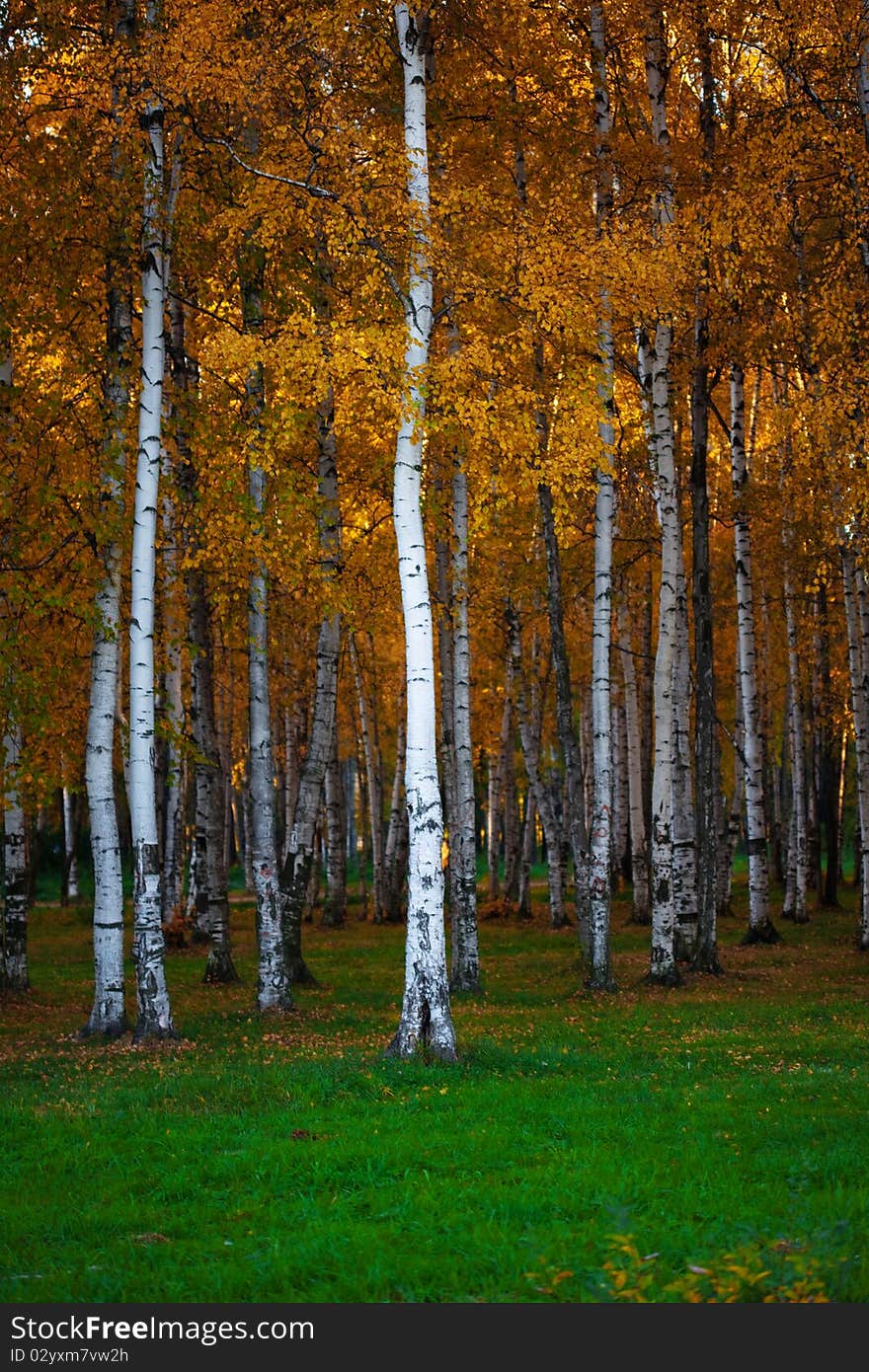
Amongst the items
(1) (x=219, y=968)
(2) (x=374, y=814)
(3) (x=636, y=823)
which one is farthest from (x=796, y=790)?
(1) (x=219, y=968)

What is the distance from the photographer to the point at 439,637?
2208 centimetres

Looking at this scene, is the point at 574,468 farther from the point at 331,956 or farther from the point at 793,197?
the point at 331,956

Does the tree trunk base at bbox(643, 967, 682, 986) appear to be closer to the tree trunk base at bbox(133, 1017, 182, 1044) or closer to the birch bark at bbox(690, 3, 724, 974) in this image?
the birch bark at bbox(690, 3, 724, 974)

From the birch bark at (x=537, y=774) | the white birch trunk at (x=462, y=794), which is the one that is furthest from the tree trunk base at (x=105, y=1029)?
the birch bark at (x=537, y=774)

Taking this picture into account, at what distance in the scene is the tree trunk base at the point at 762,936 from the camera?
23.6 meters

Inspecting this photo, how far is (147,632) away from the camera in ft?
44.6

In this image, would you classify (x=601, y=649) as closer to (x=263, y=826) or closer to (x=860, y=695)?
(x=263, y=826)

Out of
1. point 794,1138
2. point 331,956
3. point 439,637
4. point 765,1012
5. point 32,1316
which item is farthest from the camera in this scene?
point 331,956

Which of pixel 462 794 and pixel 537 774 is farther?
pixel 537 774

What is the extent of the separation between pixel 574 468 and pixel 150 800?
5797 millimetres

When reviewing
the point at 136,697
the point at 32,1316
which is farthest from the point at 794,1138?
the point at 136,697

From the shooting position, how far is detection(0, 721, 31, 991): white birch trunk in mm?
17719

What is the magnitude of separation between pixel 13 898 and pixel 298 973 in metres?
4.44

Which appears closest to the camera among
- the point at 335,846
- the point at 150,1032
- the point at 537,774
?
the point at 150,1032
